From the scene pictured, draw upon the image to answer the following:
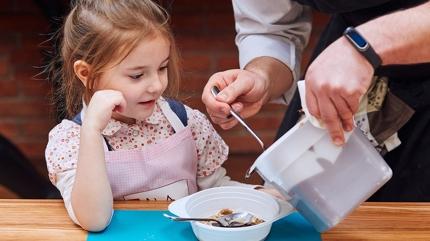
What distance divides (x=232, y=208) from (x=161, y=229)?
137 millimetres

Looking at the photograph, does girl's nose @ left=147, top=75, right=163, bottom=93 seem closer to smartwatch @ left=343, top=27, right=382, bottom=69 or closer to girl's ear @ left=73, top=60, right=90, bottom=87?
girl's ear @ left=73, top=60, right=90, bottom=87

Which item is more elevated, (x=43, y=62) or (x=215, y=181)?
(x=215, y=181)

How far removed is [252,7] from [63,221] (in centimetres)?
72

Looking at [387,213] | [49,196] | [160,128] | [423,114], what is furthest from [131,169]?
[49,196]

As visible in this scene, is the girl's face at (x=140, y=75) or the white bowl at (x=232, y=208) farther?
the girl's face at (x=140, y=75)

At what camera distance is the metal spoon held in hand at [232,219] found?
104cm

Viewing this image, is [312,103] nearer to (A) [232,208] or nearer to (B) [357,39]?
(B) [357,39]

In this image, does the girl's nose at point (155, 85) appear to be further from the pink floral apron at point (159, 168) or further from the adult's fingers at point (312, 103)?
the adult's fingers at point (312, 103)

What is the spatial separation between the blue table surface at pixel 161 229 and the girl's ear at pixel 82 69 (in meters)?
0.28

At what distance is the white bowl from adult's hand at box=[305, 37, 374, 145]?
0.70 feet

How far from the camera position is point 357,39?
88 cm

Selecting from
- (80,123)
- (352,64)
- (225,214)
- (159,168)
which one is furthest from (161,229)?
(352,64)

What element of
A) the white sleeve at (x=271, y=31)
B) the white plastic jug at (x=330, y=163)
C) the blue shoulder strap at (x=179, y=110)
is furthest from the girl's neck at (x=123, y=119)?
the white plastic jug at (x=330, y=163)

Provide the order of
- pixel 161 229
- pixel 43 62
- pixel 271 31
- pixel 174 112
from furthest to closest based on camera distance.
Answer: pixel 43 62 < pixel 271 31 < pixel 174 112 < pixel 161 229
